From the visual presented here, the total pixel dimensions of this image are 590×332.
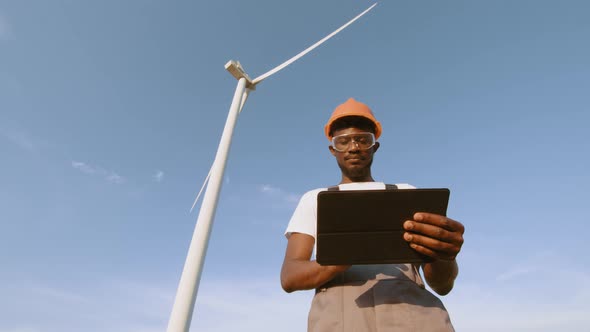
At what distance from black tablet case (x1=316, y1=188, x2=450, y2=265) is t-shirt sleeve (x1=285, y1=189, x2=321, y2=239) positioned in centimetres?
89

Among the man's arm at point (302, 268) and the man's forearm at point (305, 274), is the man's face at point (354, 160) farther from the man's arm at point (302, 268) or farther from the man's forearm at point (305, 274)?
the man's forearm at point (305, 274)

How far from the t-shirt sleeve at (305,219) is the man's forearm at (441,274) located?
125 cm

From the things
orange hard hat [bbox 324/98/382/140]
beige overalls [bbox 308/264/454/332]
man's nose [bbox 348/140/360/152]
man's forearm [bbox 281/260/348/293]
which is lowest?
beige overalls [bbox 308/264/454/332]

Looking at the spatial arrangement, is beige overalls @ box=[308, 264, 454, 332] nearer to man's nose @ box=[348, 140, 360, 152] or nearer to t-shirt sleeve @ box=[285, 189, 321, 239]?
t-shirt sleeve @ box=[285, 189, 321, 239]

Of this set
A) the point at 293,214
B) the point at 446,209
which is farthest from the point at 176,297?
the point at 446,209

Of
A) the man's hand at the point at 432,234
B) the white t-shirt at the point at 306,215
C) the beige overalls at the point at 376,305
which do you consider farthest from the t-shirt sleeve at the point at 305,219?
the man's hand at the point at 432,234

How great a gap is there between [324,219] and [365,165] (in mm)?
2054

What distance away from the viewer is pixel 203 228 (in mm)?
10047

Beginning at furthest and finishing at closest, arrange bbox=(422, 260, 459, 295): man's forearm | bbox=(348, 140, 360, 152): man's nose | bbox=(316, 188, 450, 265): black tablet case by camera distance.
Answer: bbox=(348, 140, 360, 152): man's nose < bbox=(422, 260, 459, 295): man's forearm < bbox=(316, 188, 450, 265): black tablet case

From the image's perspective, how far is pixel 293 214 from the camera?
3.88 m

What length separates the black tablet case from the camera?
2549mm

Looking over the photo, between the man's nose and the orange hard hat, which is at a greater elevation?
the orange hard hat

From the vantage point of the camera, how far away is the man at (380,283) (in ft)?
8.71

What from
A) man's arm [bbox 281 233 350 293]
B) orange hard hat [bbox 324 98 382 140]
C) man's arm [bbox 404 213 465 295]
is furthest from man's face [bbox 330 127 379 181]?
man's arm [bbox 404 213 465 295]
